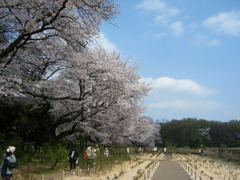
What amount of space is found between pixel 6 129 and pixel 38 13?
9.18m

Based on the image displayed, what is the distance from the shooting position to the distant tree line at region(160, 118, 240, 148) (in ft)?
235

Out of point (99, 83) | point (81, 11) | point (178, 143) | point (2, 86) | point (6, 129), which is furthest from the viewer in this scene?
point (178, 143)

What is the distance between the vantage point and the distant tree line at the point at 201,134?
235 feet

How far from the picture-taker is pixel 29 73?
1589cm

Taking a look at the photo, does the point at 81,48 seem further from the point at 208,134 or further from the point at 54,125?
the point at 208,134

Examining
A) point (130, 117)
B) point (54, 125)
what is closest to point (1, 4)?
point (54, 125)

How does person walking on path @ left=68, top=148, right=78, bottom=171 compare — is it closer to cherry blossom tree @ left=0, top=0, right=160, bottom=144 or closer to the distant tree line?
cherry blossom tree @ left=0, top=0, right=160, bottom=144

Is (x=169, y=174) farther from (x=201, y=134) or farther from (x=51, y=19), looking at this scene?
(x=201, y=134)

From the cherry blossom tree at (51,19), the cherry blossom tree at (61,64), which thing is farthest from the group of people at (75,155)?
the cherry blossom tree at (51,19)

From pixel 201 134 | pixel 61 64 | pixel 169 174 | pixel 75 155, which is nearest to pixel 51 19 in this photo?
pixel 61 64

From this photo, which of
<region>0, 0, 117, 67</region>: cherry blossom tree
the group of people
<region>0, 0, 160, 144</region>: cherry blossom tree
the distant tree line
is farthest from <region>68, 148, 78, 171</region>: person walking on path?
the distant tree line

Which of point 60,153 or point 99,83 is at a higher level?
point 99,83

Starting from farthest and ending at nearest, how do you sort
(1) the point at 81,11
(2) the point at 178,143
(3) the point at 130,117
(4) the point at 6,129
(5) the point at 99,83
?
A: (2) the point at 178,143, (3) the point at 130,117, (4) the point at 6,129, (5) the point at 99,83, (1) the point at 81,11

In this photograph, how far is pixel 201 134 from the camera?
75250 mm
